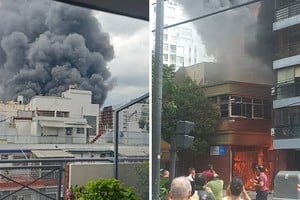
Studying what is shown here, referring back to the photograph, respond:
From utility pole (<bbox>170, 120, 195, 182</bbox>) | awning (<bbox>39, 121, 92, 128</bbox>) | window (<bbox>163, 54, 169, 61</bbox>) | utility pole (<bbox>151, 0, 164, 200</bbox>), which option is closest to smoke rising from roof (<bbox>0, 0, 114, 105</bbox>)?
awning (<bbox>39, 121, 92, 128</bbox>)

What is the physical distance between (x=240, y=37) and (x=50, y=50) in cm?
232

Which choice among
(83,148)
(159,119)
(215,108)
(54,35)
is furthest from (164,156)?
(54,35)

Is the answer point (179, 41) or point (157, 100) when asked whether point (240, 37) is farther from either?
point (157, 100)

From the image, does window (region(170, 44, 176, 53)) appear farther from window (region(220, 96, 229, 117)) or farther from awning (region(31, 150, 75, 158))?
awning (region(31, 150, 75, 158))

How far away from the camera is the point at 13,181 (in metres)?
4.19

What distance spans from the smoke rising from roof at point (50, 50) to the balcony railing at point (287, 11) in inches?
92.7

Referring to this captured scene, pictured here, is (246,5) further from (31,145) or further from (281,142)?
(31,145)

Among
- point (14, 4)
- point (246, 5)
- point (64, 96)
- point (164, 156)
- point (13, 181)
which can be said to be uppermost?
point (14, 4)

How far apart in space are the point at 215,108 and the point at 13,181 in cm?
227

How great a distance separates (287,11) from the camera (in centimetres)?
239

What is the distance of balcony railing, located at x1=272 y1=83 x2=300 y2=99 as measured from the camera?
2.35 m

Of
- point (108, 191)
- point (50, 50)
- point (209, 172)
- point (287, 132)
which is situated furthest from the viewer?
point (50, 50)

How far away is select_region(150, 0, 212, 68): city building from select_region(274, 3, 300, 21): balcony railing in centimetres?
44

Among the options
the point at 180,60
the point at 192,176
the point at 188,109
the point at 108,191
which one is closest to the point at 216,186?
the point at 192,176
